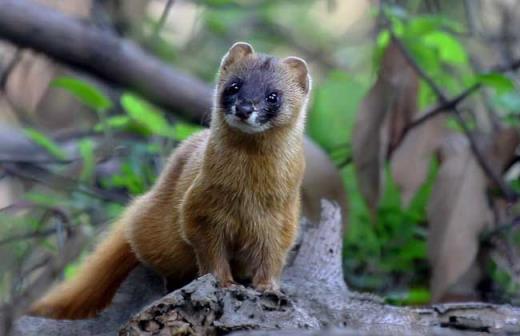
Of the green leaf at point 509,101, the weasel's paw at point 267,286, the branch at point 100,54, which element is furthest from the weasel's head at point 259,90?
the branch at point 100,54

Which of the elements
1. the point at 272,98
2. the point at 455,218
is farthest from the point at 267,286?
the point at 455,218

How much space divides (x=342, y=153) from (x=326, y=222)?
2.25m

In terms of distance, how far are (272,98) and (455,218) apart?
2342 mm

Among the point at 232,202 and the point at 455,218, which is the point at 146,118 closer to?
the point at 232,202

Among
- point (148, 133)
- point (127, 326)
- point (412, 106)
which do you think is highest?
point (412, 106)

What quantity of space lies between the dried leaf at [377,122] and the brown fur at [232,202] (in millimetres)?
1676

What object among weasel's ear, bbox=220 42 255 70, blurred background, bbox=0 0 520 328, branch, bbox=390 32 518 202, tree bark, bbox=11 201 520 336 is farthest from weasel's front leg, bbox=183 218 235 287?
branch, bbox=390 32 518 202

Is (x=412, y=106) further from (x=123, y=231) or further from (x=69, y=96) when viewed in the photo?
(x=69, y=96)

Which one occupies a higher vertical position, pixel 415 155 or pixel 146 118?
pixel 415 155

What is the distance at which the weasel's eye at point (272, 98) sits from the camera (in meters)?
4.56

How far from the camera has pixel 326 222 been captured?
5.22m

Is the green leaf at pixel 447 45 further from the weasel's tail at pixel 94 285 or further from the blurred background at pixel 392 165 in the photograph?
the weasel's tail at pixel 94 285

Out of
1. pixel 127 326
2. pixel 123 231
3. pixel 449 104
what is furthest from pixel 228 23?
pixel 127 326

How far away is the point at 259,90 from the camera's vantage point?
4516mm
